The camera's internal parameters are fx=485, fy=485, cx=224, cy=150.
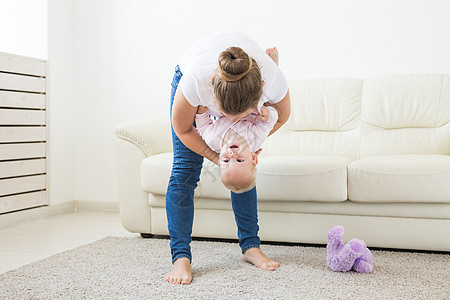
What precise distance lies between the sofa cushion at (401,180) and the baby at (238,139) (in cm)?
64

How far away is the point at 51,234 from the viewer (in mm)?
2654

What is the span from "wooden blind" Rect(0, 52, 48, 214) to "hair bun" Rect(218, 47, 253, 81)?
1.94m

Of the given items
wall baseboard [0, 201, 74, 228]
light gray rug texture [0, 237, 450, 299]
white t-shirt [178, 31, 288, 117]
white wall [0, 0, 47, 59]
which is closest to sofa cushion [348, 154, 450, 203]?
light gray rug texture [0, 237, 450, 299]

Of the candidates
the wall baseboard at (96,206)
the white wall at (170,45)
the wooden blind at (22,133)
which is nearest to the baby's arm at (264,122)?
the white wall at (170,45)

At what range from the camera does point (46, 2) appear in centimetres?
323

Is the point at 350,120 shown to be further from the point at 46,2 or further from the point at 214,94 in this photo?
the point at 46,2

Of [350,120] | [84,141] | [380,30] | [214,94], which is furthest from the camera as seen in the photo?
[84,141]

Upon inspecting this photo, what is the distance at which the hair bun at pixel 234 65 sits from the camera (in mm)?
1357

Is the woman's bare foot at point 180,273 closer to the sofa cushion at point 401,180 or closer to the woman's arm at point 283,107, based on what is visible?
the woman's arm at point 283,107

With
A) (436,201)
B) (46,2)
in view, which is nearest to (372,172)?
(436,201)

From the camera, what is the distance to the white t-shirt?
4.85 ft

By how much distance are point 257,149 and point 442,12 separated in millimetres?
1756

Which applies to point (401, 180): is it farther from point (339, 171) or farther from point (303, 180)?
point (303, 180)

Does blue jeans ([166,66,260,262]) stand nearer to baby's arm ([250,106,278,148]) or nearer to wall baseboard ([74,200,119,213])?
baby's arm ([250,106,278,148])
